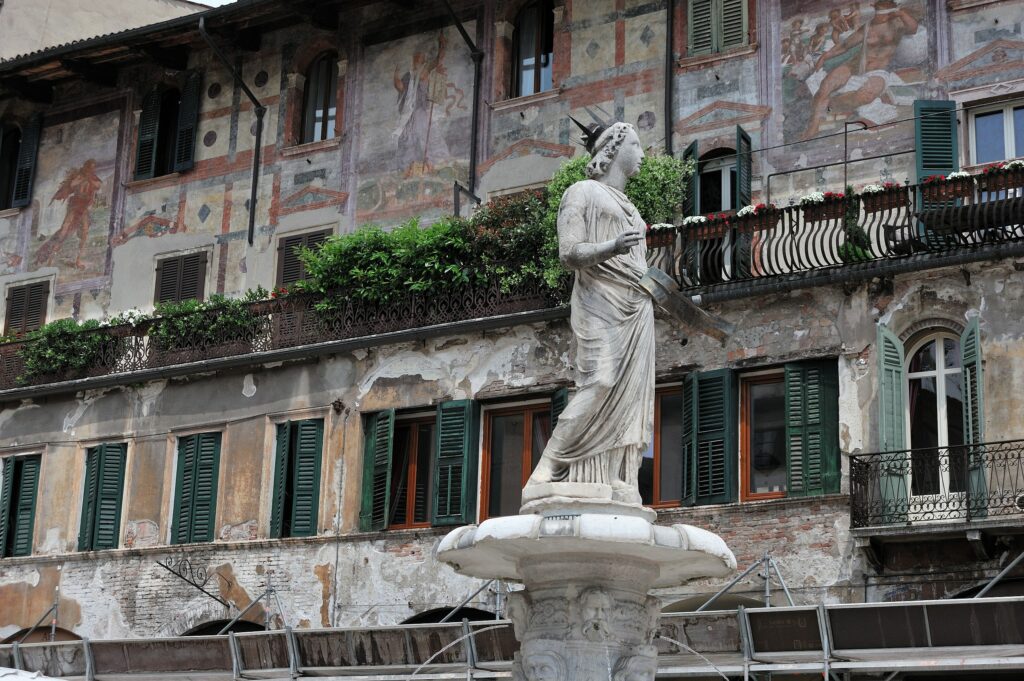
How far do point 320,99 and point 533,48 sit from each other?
385cm

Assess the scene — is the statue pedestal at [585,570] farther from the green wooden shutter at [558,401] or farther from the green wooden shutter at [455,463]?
the green wooden shutter at [455,463]

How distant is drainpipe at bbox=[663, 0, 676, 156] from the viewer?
79.8 feet

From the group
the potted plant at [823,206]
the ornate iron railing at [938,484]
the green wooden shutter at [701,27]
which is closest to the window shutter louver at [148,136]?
the green wooden shutter at [701,27]

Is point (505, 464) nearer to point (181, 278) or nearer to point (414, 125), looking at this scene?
point (414, 125)

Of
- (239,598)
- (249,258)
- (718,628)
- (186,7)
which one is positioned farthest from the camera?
(186,7)

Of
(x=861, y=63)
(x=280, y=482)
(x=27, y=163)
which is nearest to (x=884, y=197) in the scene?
(x=861, y=63)

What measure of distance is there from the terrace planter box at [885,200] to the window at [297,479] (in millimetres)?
8340

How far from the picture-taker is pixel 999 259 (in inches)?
817

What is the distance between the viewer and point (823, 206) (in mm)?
21828

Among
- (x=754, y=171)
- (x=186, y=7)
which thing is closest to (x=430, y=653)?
(x=754, y=171)

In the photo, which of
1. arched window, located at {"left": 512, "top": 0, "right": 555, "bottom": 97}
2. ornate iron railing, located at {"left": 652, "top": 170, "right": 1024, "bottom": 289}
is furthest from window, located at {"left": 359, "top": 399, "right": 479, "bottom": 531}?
arched window, located at {"left": 512, "top": 0, "right": 555, "bottom": 97}

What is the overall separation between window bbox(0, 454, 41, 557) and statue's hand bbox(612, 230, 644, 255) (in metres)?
18.3

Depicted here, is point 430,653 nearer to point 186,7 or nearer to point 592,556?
point 592,556

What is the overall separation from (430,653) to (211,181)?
10588mm
